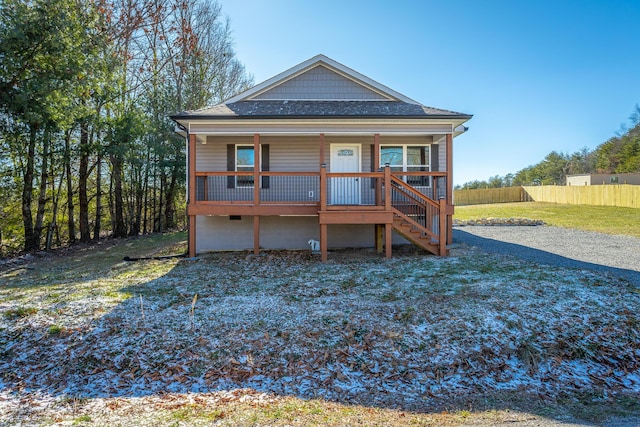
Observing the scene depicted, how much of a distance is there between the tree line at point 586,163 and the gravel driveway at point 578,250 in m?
35.7

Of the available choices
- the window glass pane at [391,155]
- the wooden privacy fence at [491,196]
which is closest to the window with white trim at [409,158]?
the window glass pane at [391,155]

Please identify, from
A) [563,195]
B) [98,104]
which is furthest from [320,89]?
[563,195]

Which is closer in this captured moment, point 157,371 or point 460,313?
point 157,371

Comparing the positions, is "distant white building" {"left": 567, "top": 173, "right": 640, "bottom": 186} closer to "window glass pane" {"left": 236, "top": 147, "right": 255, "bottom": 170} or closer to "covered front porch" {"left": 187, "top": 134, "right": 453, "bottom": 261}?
"covered front porch" {"left": 187, "top": 134, "right": 453, "bottom": 261}

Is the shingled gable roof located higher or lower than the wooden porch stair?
higher

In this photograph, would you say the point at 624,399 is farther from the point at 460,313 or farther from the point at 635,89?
the point at 635,89

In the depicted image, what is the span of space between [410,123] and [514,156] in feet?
213

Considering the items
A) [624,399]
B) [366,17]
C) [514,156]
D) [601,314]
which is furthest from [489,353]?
[514,156]

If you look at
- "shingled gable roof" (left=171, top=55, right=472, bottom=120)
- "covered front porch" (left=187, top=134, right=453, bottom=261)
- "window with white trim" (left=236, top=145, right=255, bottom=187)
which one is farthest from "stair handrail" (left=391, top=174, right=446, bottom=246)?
"window with white trim" (left=236, top=145, right=255, bottom=187)

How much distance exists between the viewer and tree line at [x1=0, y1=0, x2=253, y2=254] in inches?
431

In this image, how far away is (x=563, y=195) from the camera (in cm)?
3409

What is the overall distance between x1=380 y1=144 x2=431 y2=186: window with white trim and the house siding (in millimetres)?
2065

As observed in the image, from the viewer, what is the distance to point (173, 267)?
965 cm

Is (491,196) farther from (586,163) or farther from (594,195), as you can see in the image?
(586,163)
